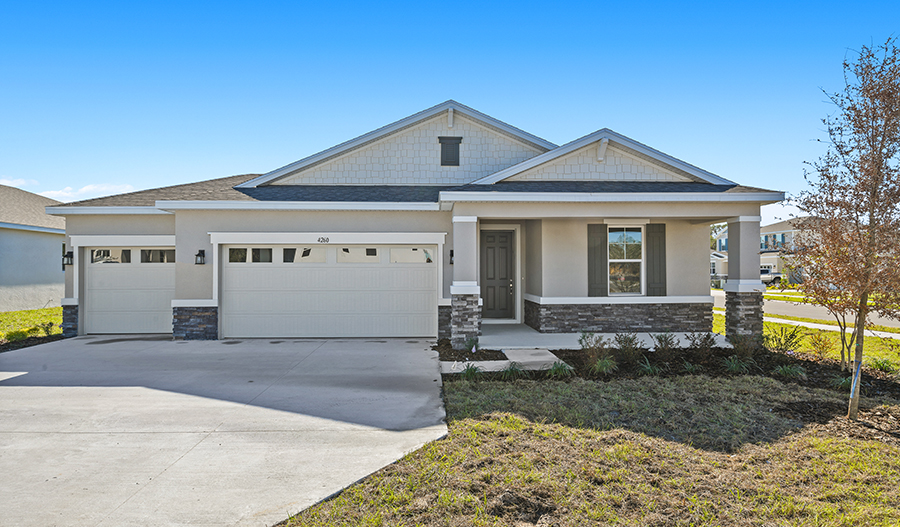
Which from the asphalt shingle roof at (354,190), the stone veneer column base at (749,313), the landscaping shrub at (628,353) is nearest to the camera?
the landscaping shrub at (628,353)

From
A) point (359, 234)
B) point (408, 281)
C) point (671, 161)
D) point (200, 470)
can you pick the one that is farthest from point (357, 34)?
point (200, 470)

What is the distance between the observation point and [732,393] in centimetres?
652

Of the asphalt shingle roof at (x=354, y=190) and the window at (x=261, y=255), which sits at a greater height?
the asphalt shingle roof at (x=354, y=190)

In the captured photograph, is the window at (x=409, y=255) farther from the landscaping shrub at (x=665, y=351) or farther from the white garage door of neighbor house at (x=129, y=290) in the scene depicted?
the white garage door of neighbor house at (x=129, y=290)

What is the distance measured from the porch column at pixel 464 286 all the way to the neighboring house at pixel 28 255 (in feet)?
54.0

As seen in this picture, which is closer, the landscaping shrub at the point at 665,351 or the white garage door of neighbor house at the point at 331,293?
the landscaping shrub at the point at 665,351

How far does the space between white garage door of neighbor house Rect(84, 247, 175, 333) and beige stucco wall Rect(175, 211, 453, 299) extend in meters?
1.14

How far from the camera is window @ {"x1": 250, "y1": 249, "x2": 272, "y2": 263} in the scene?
11328 millimetres

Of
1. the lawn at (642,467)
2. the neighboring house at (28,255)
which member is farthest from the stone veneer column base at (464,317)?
the neighboring house at (28,255)

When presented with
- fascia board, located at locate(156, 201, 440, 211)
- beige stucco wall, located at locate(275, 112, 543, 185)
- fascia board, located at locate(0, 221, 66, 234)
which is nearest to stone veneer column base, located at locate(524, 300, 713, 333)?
fascia board, located at locate(156, 201, 440, 211)

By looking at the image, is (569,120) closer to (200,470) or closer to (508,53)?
(508,53)

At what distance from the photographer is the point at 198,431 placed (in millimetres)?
5152

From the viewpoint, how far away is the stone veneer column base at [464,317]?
9492 mm

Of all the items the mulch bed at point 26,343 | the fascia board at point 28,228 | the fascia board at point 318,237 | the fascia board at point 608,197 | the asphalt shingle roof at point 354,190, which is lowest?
the mulch bed at point 26,343
